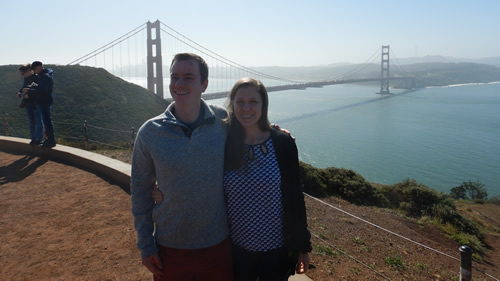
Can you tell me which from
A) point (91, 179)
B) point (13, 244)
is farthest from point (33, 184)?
point (13, 244)

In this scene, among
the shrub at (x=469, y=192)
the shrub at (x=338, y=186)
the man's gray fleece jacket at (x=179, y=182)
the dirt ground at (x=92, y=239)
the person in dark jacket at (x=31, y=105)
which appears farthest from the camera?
the shrub at (x=469, y=192)

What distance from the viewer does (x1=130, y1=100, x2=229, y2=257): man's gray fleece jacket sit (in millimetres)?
1337

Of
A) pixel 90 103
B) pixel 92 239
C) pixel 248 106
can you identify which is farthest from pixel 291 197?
pixel 90 103

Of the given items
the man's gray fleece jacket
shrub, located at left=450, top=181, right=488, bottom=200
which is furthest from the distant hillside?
the man's gray fleece jacket

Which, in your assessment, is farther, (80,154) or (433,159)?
(433,159)

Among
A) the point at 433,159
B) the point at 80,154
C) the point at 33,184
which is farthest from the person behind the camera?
the point at 433,159

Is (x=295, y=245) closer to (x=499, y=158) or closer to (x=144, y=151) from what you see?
(x=144, y=151)

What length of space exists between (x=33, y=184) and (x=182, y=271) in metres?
3.51

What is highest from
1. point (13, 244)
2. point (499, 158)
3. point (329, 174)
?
point (13, 244)

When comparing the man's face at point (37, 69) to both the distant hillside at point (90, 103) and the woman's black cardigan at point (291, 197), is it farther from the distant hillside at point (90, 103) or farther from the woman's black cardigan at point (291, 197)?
the distant hillside at point (90, 103)

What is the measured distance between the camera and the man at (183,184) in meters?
1.34

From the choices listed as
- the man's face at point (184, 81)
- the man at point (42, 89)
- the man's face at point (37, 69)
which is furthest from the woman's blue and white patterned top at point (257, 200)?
the man's face at point (37, 69)

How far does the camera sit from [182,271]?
55.4 inches

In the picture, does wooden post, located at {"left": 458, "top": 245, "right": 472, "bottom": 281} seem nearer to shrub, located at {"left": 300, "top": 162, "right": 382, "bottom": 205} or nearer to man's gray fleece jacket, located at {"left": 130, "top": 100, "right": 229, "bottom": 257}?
man's gray fleece jacket, located at {"left": 130, "top": 100, "right": 229, "bottom": 257}
